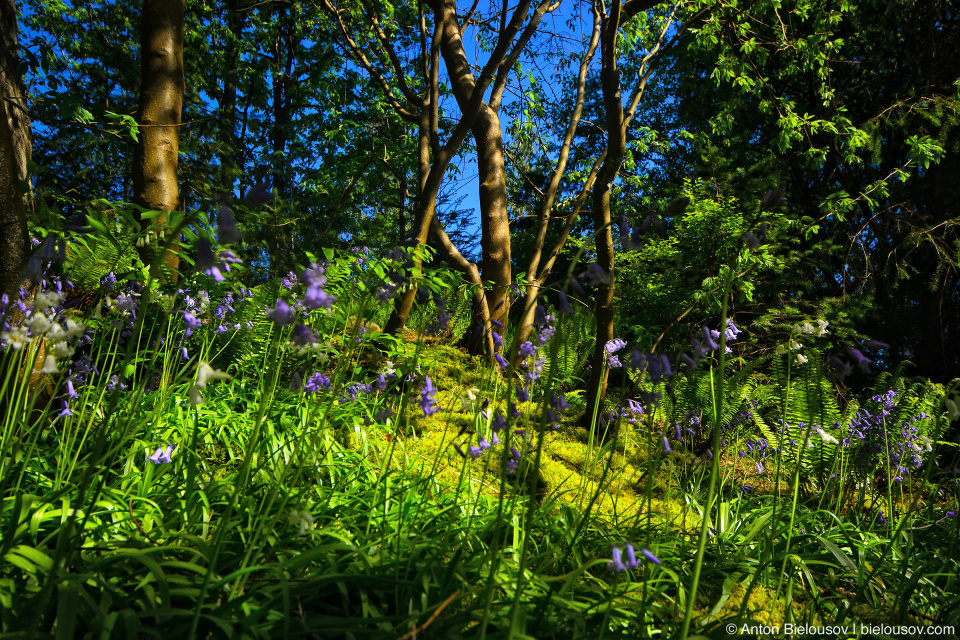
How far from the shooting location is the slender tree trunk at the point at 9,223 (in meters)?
2.44

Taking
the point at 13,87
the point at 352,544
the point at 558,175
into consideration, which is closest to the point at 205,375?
the point at 352,544

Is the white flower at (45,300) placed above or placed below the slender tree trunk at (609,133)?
below

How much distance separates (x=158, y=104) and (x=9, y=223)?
6.97ft

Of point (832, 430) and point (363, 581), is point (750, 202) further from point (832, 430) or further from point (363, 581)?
point (363, 581)

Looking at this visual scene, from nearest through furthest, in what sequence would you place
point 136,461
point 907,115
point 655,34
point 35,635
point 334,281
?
point 35,635
point 136,461
point 334,281
point 907,115
point 655,34

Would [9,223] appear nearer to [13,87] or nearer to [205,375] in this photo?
[13,87]

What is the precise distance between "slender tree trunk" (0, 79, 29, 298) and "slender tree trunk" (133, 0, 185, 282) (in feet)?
4.90

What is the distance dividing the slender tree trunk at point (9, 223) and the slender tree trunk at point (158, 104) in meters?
1.49

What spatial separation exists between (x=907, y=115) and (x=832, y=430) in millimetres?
6669

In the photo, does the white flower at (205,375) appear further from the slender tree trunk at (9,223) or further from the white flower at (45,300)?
the slender tree trunk at (9,223)

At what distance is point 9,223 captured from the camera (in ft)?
8.07

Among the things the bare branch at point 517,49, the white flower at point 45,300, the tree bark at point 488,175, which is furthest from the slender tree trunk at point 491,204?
the white flower at point 45,300

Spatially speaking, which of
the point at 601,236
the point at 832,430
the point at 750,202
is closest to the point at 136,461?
the point at 601,236

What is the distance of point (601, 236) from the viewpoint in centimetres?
411
